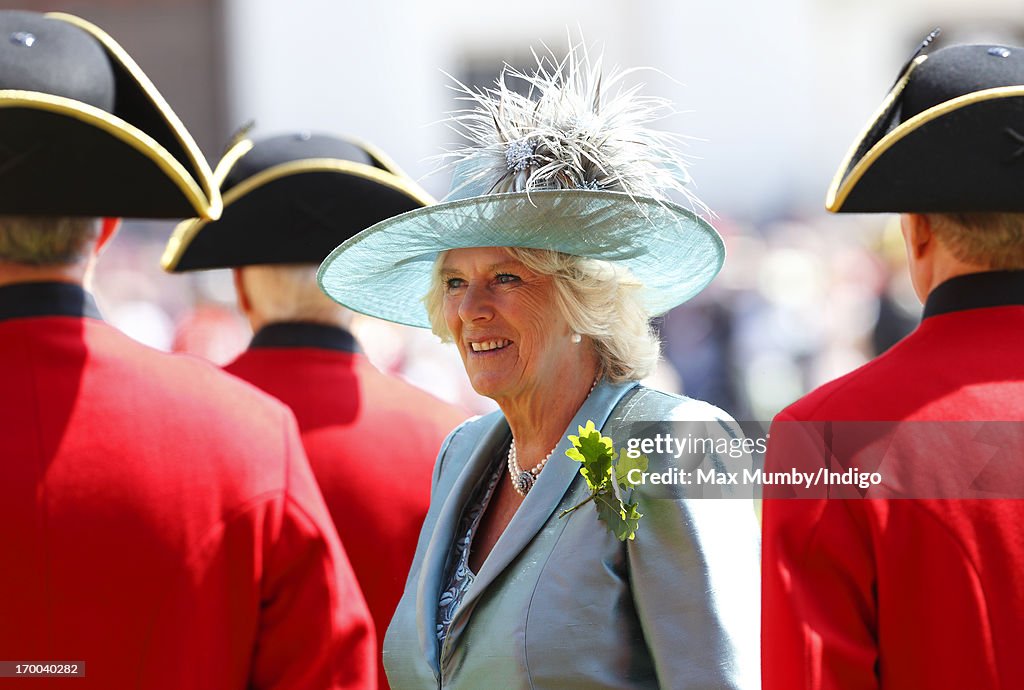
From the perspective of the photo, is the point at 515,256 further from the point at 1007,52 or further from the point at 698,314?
the point at 698,314

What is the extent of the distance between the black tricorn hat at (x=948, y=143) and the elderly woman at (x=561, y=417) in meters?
0.37

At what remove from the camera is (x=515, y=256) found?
332 cm

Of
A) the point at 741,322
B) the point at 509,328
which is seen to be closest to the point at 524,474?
the point at 509,328

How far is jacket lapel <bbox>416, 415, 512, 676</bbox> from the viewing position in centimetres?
319

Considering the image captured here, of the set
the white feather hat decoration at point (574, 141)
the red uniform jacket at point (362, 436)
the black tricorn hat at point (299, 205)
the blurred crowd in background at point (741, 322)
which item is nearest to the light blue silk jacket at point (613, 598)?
the white feather hat decoration at point (574, 141)

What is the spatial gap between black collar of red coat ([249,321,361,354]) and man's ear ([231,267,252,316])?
0.66ft

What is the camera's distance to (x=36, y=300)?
3182mm

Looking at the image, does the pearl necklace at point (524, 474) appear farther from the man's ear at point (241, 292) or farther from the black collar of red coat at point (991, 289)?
the man's ear at point (241, 292)

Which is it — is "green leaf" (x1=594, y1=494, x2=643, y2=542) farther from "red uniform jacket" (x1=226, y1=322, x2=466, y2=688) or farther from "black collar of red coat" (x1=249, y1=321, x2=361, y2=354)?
"black collar of red coat" (x1=249, y1=321, x2=361, y2=354)

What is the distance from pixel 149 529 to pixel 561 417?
894 millimetres

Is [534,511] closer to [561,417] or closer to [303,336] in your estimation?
[561,417]

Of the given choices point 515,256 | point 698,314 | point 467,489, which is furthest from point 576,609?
point 698,314

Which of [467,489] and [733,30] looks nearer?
[467,489]

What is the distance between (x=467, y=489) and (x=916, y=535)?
1.04 meters
